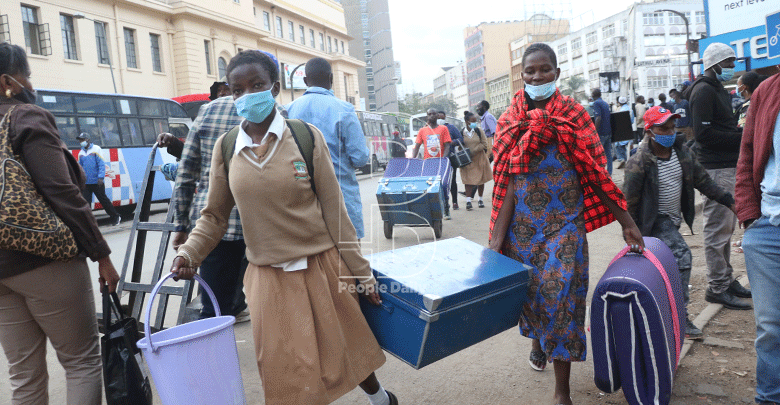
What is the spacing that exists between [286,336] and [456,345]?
70 cm

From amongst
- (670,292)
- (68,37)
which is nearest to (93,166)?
(670,292)

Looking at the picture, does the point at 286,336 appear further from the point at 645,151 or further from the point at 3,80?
the point at 645,151

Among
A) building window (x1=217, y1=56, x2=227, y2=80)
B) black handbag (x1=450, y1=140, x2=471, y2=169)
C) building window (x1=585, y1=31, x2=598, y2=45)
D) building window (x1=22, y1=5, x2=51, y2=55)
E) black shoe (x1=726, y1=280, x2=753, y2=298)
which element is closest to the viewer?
black shoe (x1=726, y1=280, x2=753, y2=298)

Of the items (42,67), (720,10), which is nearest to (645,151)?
(720,10)

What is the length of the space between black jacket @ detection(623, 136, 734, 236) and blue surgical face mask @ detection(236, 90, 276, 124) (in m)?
2.45

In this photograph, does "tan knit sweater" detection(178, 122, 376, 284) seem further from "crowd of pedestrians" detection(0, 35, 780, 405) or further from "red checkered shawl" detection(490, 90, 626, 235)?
"red checkered shawl" detection(490, 90, 626, 235)

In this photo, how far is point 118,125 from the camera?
1418 centimetres

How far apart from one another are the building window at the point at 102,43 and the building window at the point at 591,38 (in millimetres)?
71396

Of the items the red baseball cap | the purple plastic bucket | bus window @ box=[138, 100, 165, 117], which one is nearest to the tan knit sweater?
the purple plastic bucket

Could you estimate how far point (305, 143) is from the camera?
2.41 meters

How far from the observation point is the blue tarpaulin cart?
2213mm

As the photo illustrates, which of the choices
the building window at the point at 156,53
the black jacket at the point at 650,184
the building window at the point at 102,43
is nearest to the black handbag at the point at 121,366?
the black jacket at the point at 650,184

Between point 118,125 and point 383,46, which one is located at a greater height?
point 383,46

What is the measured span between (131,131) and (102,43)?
1355cm
